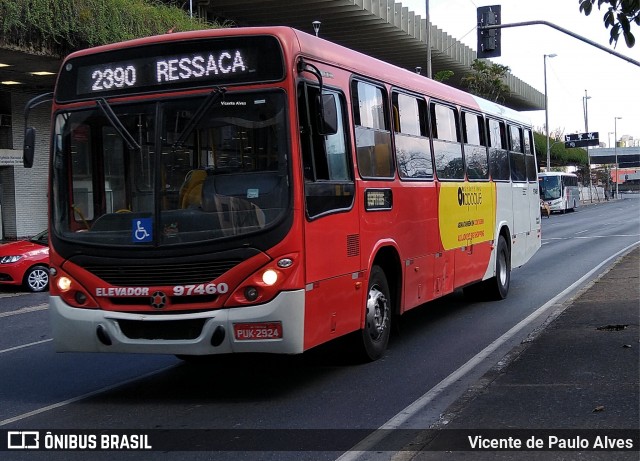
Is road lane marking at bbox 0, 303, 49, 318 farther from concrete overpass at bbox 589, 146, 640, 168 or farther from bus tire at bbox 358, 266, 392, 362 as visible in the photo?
concrete overpass at bbox 589, 146, 640, 168

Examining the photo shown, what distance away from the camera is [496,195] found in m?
13.9

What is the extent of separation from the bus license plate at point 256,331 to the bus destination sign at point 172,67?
2090mm

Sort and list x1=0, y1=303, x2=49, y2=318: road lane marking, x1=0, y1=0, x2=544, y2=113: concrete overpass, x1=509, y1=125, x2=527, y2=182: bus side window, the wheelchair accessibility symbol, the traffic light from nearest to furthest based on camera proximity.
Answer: the wheelchair accessibility symbol
x1=0, y1=303, x2=49, y2=318: road lane marking
x1=509, y1=125, x2=527, y2=182: bus side window
the traffic light
x1=0, y1=0, x2=544, y2=113: concrete overpass

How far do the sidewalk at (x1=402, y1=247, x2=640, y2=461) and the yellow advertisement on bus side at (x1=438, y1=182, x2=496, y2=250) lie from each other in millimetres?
1944

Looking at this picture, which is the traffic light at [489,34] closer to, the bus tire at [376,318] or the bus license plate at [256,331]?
the bus tire at [376,318]

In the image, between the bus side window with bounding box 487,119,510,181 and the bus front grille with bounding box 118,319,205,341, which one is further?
the bus side window with bounding box 487,119,510,181

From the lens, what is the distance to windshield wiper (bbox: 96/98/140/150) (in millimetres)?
7406

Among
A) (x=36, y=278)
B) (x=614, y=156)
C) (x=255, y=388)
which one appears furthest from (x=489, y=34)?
(x=614, y=156)

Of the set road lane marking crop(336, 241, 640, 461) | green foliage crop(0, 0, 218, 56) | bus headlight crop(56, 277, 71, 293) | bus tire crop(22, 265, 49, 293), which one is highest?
green foliage crop(0, 0, 218, 56)

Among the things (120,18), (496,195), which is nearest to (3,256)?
(120,18)

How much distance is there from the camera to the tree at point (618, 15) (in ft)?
24.2

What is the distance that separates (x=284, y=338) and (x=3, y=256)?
12201 mm

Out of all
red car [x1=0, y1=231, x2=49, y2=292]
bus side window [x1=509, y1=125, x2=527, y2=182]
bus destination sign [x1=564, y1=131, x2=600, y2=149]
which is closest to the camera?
bus side window [x1=509, y1=125, x2=527, y2=182]

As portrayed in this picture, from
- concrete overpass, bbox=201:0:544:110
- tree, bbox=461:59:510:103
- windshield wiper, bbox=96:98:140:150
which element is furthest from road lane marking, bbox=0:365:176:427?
tree, bbox=461:59:510:103
